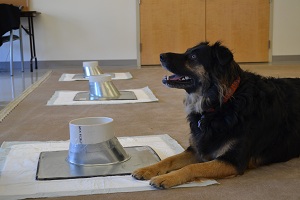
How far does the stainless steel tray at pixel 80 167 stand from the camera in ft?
6.67

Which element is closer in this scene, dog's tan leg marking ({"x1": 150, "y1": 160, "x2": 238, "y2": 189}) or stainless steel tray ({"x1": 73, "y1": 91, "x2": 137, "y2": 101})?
dog's tan leg marking ({"x1": 150, "y1": 160, "x2": 238, "y2": 189})

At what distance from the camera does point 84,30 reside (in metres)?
7.76

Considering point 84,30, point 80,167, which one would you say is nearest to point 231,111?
point 80,167

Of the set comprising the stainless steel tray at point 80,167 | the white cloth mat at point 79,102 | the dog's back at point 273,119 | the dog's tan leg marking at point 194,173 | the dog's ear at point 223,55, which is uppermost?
the dog's ear at point 223,55

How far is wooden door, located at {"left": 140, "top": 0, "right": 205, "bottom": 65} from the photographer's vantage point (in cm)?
789

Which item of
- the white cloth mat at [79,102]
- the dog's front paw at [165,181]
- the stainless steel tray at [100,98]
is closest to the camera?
the dog's front paw at [165,181]

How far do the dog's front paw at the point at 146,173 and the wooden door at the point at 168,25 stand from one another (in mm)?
6107

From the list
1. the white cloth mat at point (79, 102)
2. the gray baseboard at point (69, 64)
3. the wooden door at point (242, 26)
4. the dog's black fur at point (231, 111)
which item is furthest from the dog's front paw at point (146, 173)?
the wooden door at point (242, 26)

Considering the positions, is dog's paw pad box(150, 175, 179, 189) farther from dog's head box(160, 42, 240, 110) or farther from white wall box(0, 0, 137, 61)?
white wall box(0, 0, 137, 61)

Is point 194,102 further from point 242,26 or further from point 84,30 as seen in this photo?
point 242,26

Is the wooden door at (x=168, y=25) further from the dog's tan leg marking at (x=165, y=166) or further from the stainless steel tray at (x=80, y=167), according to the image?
the dog's tan leg marking at (x=165, y=166)

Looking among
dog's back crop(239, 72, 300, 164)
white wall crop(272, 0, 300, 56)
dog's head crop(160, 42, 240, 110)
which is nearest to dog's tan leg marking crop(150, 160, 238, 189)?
dog's back crop(239, 72, 300, 164)

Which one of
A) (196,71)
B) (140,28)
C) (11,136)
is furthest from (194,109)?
(140,28)

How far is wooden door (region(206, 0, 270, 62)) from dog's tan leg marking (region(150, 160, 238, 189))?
633cm
